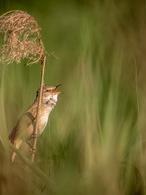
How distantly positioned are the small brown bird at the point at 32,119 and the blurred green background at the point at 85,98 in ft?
0.05

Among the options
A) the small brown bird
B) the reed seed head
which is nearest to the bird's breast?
the small brown bird

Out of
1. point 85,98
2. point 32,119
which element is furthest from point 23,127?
point 85,98

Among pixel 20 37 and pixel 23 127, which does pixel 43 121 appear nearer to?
pixel 23 127

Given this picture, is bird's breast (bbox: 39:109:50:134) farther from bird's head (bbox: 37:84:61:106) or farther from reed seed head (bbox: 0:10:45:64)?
reed seed head (bbox: 0:10:45:64)

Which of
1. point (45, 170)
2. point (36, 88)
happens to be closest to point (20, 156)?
point (45, 170)

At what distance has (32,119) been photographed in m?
1.51

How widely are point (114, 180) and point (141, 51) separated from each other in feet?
1.04

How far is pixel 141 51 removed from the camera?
147cm

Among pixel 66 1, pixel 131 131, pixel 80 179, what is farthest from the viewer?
pixel 66 1

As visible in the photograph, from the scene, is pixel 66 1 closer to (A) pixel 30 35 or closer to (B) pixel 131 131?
(A) pixel 30 35

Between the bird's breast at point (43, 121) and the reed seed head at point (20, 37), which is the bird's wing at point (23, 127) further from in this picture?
the reed seed head at point (20, 37)

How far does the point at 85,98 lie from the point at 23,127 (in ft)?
0.53

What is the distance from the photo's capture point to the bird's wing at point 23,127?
1494mm

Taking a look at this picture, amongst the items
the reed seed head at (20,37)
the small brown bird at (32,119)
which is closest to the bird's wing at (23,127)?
the small brown bird at (32,119)
